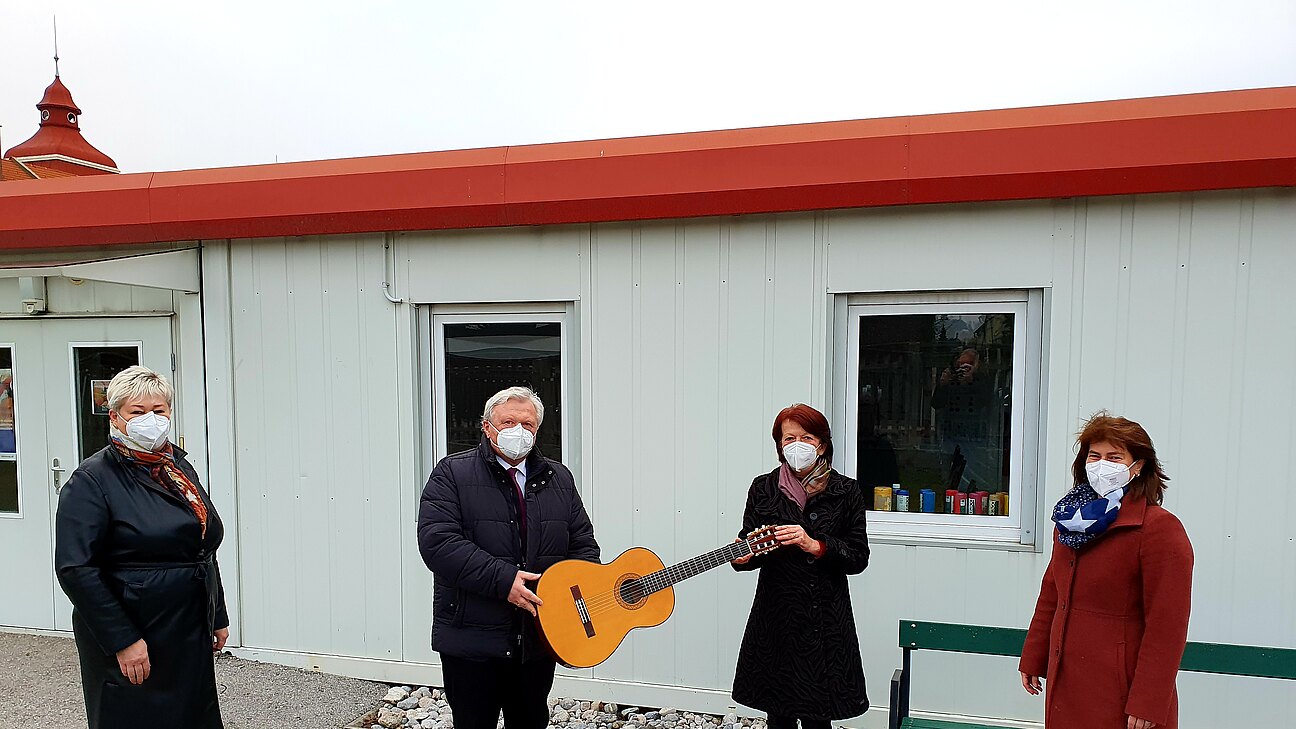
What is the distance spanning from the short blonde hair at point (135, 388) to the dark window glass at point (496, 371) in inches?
67.4

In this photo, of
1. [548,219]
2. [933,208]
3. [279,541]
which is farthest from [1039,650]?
[279,541]

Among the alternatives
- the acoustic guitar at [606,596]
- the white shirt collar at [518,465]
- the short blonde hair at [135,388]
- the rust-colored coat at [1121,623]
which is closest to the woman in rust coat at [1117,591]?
the rust-colored coat at [1121,623]

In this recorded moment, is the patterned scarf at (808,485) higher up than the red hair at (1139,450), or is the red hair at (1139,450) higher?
the red hair at (1139,450)

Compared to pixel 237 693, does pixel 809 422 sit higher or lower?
higher

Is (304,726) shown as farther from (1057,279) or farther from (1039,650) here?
(1057,279)

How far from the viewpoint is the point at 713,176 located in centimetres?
352

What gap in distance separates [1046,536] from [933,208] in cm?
164

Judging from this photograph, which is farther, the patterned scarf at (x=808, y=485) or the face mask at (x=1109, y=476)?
the patterned scarf at (x=808, y=485)

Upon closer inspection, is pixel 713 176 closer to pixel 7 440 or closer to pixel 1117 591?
pixel 1117 591

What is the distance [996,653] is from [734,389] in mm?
1625

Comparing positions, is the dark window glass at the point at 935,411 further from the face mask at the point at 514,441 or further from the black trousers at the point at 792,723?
the face mask at the point at 514,441

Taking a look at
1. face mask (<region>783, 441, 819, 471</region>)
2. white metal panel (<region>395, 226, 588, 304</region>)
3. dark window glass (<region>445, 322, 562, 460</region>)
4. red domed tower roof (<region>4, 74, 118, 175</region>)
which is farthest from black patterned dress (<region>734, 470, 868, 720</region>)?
red domed tower roof (<region>4, 74, 118, 175</region>)

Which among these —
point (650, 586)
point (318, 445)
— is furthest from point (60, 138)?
point (650, 586)

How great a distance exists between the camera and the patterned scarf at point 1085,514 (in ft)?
7.12
